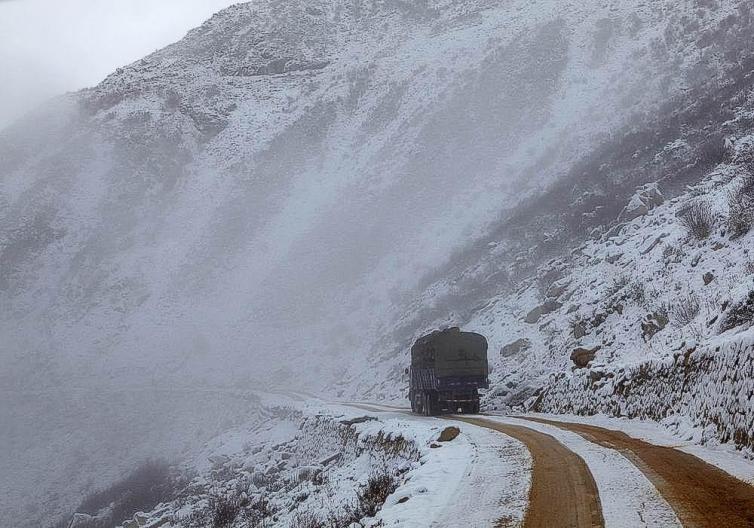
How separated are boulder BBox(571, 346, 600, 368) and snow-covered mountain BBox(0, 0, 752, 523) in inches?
476

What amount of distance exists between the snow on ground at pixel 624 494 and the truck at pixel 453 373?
37.6ft

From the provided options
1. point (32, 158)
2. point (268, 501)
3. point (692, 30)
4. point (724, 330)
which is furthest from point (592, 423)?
point (32, 158)

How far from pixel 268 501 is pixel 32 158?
72721mm

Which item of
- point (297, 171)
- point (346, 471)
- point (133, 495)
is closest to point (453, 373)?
point (346, 471)

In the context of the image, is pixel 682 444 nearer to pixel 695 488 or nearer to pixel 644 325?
pixel 695 488

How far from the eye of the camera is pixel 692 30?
1938 inches

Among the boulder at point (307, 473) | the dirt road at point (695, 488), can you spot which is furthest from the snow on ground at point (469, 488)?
the boulder at point (307, 473)

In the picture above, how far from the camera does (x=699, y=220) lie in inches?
716

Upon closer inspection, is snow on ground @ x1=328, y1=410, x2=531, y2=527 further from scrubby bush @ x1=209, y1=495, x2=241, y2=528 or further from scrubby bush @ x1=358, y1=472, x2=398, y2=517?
scrubby bush @ x1=209, y1=495, x2=241, y2=528

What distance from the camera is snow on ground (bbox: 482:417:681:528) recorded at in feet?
15.3

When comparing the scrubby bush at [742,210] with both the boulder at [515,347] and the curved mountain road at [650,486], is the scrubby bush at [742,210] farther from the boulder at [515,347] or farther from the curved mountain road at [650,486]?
the curved mountain road at [650,486]

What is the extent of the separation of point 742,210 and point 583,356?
19.5 ft

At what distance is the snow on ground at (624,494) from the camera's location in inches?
184

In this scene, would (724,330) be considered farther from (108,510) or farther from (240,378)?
(240,378)
